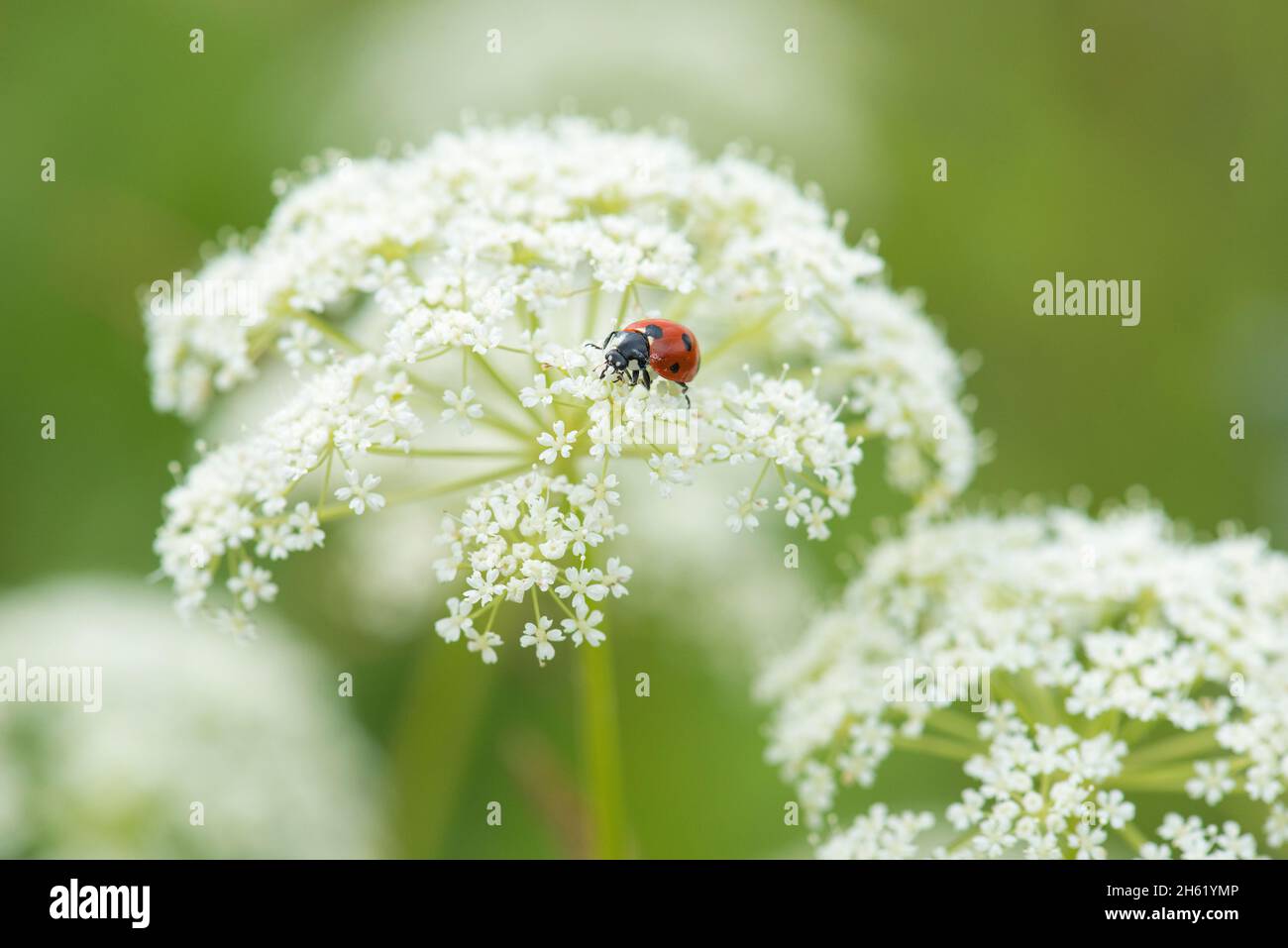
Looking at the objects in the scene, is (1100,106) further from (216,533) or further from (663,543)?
(216,533)

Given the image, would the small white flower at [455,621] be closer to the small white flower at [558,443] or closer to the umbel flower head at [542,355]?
the umbel flower head at [542,355]

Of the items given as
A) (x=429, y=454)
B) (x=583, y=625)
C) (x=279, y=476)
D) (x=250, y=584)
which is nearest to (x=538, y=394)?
(x=429, y=454)

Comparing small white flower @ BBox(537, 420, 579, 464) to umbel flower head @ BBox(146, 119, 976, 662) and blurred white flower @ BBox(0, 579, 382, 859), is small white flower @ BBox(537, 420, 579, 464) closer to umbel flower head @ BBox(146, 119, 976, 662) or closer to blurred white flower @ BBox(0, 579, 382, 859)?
umbel flower head @ BBox(146, 119, 976, 662)

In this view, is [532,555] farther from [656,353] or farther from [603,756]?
[603,756]

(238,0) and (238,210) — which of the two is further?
(238,0)

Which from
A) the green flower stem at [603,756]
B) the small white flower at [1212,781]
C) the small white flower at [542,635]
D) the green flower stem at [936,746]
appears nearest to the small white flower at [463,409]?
the small white flower at [542,635]

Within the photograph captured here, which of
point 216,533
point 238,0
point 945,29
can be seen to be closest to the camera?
point 216,533
